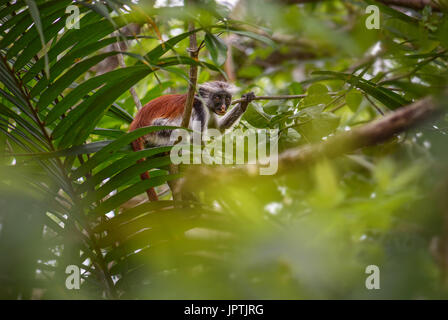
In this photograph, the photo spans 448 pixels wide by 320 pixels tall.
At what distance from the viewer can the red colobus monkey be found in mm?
2732

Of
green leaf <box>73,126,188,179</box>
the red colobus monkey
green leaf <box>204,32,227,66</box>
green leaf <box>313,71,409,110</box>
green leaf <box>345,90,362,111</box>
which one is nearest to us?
green leaf <box>204,32,227,66</box>

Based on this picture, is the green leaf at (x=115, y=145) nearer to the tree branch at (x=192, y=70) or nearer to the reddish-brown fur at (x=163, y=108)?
the tree branch at (x=192, y=70)

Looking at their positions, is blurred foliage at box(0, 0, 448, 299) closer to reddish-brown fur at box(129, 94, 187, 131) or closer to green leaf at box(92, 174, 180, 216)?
green leaf at box(92, 174, 180, 216)

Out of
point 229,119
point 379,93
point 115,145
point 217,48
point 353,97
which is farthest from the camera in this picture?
point 229,119

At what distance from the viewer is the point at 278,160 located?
89 centimetres

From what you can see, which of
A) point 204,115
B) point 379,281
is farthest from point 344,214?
point 204,115

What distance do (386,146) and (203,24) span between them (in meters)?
1.22

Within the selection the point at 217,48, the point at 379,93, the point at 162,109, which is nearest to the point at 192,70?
the point at 217,48

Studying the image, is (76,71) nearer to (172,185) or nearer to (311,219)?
A: (172,185)

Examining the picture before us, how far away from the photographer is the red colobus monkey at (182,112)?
273 cm

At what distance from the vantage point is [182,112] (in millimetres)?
3129

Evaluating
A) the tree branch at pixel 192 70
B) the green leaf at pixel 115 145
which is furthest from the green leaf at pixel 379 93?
the green leaf at pixel 115 145

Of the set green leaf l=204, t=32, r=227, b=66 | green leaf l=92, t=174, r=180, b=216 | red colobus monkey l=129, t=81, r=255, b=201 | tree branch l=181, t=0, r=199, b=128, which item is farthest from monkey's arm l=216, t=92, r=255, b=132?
green leaf l=204, t=32, r=227, b=66

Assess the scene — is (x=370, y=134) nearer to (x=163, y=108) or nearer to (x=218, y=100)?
(x=163, y=108)
